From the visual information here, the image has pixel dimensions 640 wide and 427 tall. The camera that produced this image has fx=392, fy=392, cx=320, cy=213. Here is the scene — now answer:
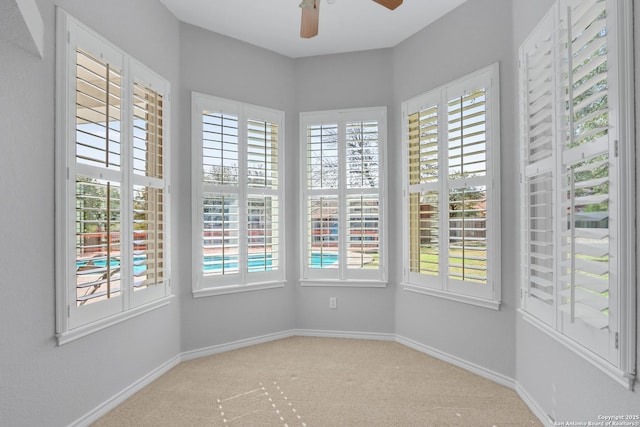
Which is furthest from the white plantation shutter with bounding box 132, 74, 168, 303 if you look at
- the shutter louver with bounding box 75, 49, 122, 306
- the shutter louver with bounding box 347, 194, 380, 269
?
the shutter louver with bounding box 347, 194, 380, 269

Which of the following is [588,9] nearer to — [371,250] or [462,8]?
[462,8]

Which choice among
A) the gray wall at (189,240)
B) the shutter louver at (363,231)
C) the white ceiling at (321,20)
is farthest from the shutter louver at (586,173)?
the shutter louver at (363,231)

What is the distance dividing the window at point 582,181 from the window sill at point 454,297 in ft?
1.51

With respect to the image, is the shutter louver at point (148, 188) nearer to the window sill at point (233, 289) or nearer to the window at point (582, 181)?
the window sill at point (233, 289)

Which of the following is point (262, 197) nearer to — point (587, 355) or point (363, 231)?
point (363, 231)

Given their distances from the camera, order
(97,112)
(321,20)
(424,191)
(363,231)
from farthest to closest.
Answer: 1. (363,231)
2. (424,191)
3. (321,20)
4. (97,112)

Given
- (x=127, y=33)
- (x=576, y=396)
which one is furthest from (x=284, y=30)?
(x=576, y=396)

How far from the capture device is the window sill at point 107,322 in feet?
7.39

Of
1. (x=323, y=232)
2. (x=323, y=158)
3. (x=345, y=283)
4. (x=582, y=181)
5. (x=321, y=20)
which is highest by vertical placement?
(x=321, y=20)

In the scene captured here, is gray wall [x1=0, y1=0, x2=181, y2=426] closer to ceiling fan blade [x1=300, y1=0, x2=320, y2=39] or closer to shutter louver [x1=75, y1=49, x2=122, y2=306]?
shutter louver [x1=75, y1=49, x2=122, y2=306]

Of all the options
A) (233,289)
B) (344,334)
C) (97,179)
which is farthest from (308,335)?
(97,179)

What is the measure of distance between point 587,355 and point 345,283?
254cm

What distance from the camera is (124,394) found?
278 centimetres

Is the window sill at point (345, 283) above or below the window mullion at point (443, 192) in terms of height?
below
